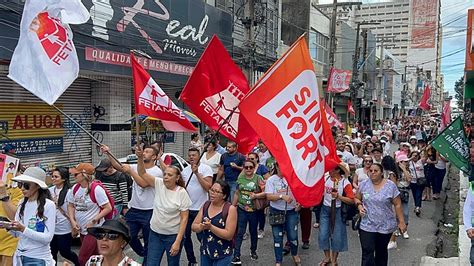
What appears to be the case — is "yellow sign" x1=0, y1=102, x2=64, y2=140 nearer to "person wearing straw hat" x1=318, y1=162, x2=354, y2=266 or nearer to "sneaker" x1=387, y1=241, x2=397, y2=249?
"person wearing straw hat" x1=318, y1=162, x2=354, y2=266

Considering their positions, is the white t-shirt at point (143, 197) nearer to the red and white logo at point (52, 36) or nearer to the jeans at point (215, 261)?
the jeans at point (215, 261)

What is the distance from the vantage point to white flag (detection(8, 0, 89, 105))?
187 inches

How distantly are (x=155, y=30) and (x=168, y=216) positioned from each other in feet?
33.3

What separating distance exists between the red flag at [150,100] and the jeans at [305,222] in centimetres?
243

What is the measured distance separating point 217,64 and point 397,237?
4853 mm

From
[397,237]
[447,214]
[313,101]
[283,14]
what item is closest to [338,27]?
[283,14]

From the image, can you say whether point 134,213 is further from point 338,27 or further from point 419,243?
point 338,27

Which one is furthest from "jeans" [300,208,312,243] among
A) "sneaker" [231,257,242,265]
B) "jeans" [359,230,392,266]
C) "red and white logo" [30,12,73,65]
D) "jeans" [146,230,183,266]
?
"red and white logo" [30,12,73,65]

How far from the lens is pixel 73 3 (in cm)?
548

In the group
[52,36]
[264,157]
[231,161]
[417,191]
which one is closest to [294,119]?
[52,36]

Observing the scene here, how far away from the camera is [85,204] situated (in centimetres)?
535

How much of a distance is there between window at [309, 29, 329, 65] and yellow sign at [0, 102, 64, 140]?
66.6ft

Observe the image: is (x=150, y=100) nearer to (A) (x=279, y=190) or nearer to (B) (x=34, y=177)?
(B) (x=34, y=177)

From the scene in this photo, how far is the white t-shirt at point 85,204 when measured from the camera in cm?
530
